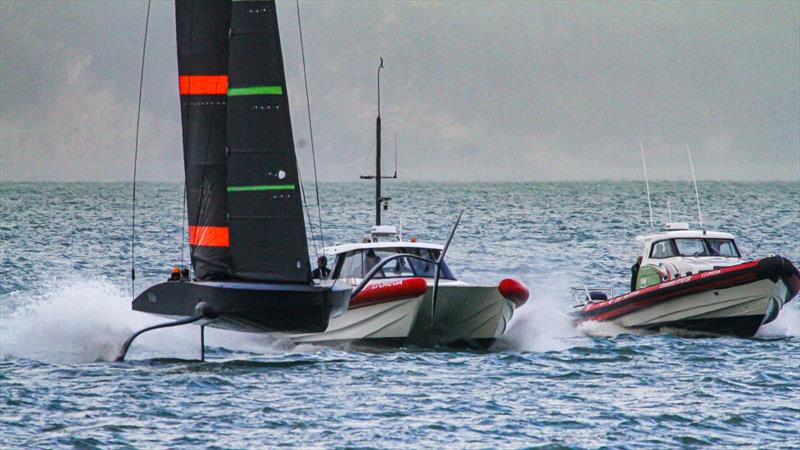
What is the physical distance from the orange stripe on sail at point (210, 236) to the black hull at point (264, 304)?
0.92 m

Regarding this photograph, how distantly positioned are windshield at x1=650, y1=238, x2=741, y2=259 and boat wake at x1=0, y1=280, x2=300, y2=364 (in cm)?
855

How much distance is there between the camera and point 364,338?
84.8 ft

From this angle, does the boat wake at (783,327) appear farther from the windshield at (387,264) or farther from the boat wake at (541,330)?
the windshield at (387,264)

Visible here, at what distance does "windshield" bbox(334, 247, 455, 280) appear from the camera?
26791 mm

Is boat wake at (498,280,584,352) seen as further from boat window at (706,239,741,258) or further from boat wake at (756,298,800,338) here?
boat wake at (756,298,800,338)

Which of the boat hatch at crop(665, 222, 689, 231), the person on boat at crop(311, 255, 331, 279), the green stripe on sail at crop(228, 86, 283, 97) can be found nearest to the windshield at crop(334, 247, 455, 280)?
the person on boat at crop(311, 255, 331, 279)

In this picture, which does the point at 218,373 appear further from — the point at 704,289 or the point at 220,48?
the point at 704,289

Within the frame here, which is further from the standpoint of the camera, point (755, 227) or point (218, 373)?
point (755, 227)

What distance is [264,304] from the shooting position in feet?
74.9

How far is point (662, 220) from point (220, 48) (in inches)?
3345

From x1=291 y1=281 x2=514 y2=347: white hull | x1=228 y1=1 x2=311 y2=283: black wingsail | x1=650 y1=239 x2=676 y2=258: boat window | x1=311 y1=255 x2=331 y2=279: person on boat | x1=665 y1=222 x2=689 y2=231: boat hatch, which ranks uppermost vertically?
x1=228 y1=1 x2=311 y2=283: black wingsail

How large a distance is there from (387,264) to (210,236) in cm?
406

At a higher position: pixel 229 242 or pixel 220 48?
pixel 220 48

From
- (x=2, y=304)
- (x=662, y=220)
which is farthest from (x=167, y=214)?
(x=2, y=304)
